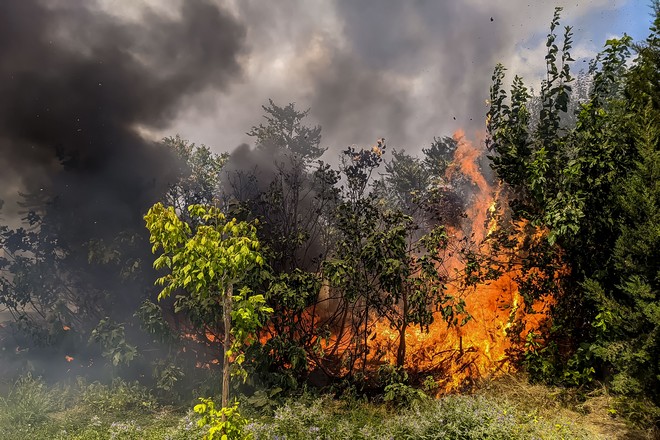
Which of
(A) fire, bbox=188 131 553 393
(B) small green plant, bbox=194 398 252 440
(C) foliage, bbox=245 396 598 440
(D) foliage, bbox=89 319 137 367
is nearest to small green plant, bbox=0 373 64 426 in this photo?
(D) foliage, bbox=89 319 137 367

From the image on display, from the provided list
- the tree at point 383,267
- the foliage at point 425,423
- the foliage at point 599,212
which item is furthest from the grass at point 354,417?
the tree at point 383,267

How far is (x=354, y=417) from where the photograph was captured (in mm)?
7539

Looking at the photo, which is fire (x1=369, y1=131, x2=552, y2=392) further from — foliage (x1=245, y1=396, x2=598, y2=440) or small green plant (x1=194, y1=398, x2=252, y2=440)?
small green plant (x1=194, y1=398, x2=252, y2=440)

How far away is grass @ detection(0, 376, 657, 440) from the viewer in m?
6.26

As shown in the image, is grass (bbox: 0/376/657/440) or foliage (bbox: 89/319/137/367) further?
foliage (bbox: 89/319/137/367)

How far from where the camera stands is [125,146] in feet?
47.3

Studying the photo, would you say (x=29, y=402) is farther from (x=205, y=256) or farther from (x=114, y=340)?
(x=205, y=256)

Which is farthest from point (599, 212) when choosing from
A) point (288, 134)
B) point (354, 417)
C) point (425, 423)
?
point (288, 134)

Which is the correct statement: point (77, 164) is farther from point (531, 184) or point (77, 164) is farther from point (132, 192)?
point (531, 184)

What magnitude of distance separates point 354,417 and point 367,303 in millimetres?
2387

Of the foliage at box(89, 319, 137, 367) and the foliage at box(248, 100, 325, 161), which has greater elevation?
the foliage at box(248, 100, 325, 161)

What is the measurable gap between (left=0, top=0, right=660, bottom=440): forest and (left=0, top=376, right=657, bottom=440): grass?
45 mm

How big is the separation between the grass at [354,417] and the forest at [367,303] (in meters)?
0.04

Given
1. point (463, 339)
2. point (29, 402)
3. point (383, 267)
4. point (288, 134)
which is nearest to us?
point (383, 267)
